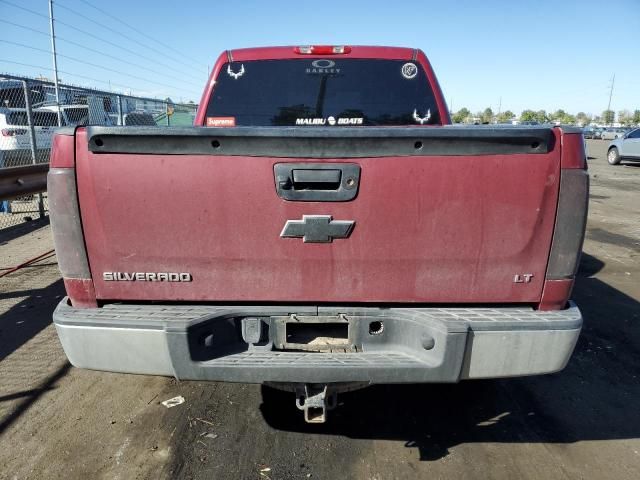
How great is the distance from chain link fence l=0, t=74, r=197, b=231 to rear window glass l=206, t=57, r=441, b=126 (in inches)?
166

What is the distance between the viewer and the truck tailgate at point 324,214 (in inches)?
87.3

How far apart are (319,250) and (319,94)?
2.03 meters

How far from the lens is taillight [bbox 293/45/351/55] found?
3.78m

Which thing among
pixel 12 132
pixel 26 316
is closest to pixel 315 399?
pixel 26 316

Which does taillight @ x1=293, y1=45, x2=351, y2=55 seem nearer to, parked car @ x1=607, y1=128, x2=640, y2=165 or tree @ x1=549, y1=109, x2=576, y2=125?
parked car @ x1=607, y1=128, x2=640, y2=165

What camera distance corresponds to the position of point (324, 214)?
2.24 m

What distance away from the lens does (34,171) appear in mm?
5984

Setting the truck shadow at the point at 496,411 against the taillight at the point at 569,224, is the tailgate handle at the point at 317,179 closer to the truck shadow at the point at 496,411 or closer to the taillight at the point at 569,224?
Result: the taillight at the point at 569,224

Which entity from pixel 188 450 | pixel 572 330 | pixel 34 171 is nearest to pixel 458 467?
pixel 572 330

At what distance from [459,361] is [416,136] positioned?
1.09 m

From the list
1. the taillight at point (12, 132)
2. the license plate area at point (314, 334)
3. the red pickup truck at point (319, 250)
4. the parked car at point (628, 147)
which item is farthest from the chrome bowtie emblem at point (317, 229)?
the parked car at point (628, 147)

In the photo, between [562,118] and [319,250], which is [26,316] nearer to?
[319,250]

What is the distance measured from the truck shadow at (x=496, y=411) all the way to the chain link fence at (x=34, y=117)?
237 inches

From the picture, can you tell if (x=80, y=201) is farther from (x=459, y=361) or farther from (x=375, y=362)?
(x=459, y=361)
